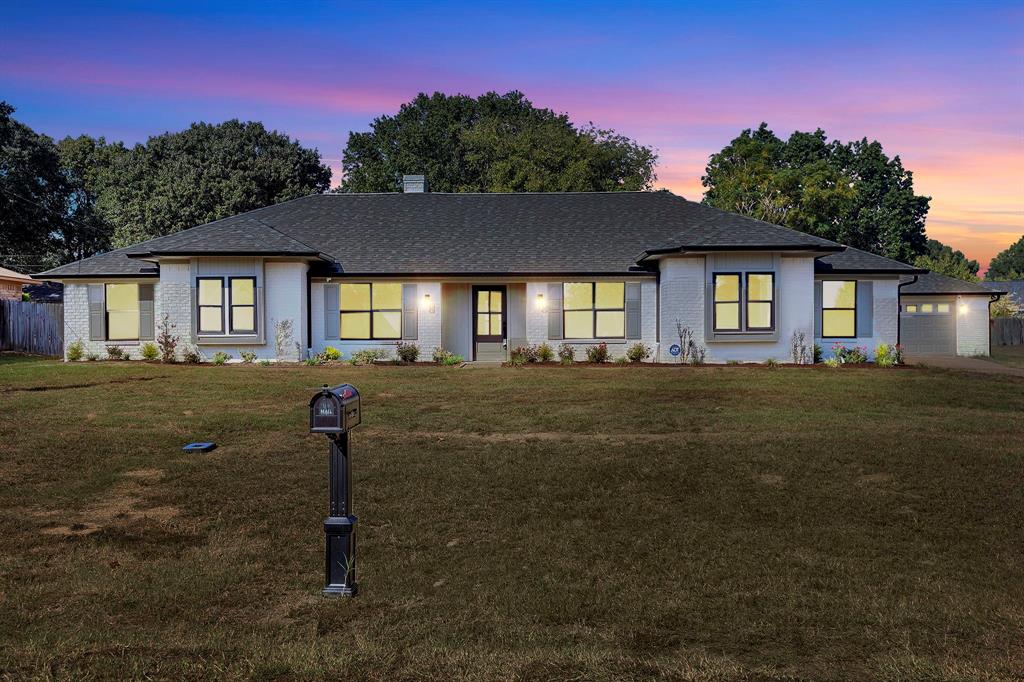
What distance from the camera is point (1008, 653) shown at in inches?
159

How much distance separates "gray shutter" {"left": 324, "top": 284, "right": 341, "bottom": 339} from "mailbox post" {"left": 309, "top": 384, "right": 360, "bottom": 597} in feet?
60.6

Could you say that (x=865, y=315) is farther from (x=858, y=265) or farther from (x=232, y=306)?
(x=232, y=306)

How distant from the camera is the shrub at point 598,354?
22.4 meters

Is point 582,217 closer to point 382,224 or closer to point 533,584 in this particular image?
point 382,224

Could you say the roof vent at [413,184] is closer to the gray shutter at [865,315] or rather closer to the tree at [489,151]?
the tree at [489,151]

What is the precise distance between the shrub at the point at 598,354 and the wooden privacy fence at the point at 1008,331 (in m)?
29.4

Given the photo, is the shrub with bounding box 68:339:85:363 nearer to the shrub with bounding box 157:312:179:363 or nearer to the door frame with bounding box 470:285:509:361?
the shrub with bounding box 157:312:179:363

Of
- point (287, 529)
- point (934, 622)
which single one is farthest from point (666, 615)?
point (287, 529)

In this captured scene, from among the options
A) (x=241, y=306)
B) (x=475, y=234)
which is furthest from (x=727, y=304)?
(x=241, y=306)

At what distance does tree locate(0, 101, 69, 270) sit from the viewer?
3609 cm

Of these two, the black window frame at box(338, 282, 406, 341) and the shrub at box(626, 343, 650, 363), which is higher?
the black window frame at box(338, 282, 406, 341)

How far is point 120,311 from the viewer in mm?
24281

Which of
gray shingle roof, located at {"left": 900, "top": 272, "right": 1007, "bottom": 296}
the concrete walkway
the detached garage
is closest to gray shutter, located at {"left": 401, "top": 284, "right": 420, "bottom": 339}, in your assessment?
the concrete walkway

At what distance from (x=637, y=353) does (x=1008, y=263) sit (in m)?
134
